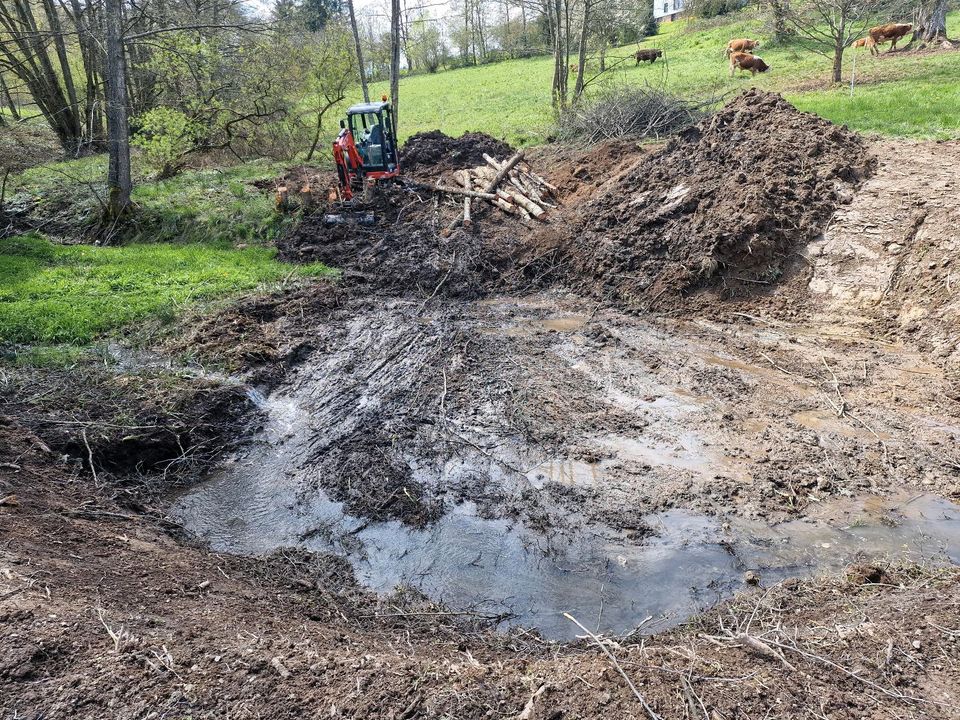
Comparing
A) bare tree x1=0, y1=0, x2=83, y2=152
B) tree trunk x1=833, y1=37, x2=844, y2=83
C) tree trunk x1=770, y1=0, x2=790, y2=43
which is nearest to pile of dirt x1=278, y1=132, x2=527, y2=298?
tree trunk x1=833, y1=37, x2=844, y2=83

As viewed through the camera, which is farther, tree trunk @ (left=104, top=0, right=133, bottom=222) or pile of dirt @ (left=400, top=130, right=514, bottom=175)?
pile of dirt @ (left=400, top=130, right=514, bottom=175)

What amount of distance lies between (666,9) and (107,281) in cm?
5112

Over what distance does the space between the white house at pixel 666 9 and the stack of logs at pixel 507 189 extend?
4150cm

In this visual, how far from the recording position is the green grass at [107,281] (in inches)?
366

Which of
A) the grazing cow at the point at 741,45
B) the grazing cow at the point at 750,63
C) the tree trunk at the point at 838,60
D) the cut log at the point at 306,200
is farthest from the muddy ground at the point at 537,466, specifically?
the grazing cow at the point at 741,45

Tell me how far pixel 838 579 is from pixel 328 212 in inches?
484

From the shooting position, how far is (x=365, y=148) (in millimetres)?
14484

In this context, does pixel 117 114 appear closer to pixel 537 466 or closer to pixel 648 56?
pixel 537 466

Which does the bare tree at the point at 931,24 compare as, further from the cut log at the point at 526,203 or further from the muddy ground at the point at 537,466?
the cut log at the point at 526,203

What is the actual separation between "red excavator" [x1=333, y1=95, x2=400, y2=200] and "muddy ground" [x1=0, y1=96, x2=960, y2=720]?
2321 millimetres

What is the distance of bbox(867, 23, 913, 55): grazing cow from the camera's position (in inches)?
818

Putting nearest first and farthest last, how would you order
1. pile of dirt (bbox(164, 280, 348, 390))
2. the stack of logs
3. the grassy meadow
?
1. pile of dirt (bbox(164, 280, 348, 390))
2. the grassy meadow
3. the stack of logs

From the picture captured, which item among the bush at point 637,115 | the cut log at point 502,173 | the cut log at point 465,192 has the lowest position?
the cut log at point 465,192

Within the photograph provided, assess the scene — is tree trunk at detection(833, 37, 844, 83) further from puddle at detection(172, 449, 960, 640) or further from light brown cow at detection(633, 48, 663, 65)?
puddle at detection(172, 449, 960, 640)
